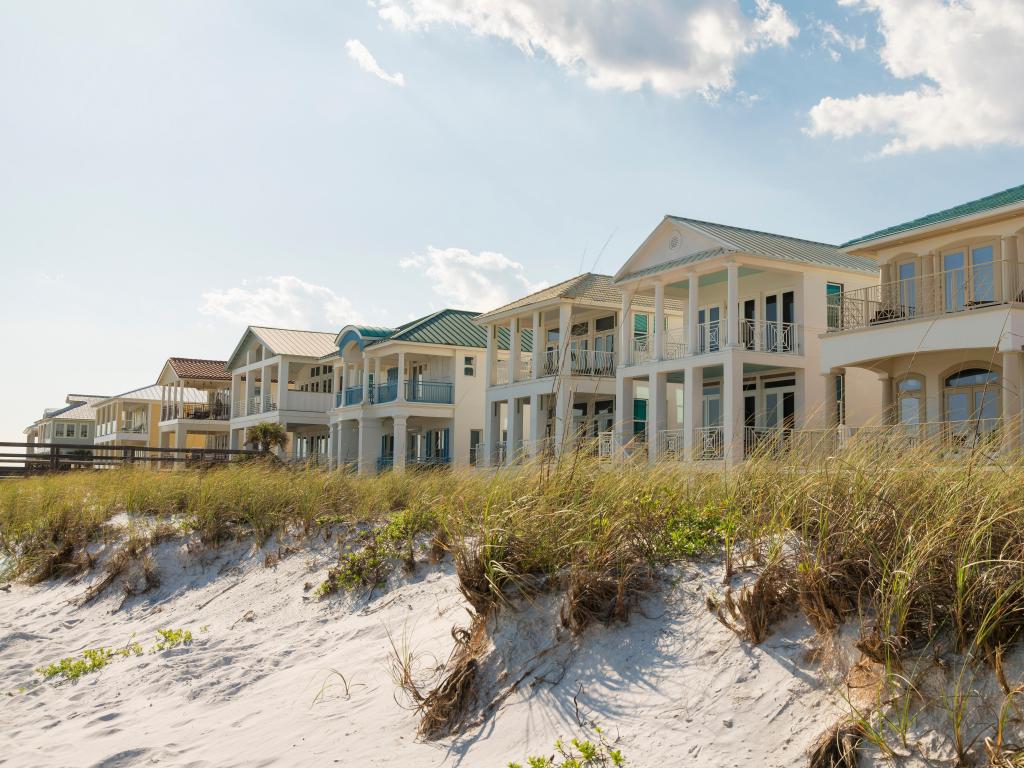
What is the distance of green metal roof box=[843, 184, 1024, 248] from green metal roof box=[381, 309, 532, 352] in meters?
16.6

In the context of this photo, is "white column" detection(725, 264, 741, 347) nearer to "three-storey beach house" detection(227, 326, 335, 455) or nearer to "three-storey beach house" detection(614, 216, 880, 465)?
"three-storey beach house" detection(614, 216, 880, 465)

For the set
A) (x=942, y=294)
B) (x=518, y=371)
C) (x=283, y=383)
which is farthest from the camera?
(x=283, y=383)

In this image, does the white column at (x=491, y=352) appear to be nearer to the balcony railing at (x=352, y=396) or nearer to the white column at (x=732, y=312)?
the balcony railing at (x=352, y=396)

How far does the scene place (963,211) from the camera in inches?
811

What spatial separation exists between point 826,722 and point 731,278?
1976 centimetres

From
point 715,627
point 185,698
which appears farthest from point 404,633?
point 715,627

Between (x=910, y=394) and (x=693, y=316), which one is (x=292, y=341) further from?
(x=910, y=394)

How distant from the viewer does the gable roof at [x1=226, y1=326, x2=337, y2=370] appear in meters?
45.3

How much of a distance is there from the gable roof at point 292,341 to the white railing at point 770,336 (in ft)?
82.8

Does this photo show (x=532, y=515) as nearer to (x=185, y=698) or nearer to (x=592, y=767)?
(x=592, y=767)

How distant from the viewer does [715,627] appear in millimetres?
5848

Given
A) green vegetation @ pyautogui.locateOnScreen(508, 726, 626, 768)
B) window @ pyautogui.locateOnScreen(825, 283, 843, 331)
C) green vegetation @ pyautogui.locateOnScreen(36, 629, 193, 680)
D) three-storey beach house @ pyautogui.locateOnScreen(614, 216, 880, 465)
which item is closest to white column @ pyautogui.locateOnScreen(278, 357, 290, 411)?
three-storey beach house @ pyautogui.locateOnScreen(614, 216, 880, 465)

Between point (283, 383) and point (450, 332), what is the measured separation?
419 inches

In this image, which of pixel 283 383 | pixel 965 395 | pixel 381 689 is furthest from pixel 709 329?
pixel 283 383
